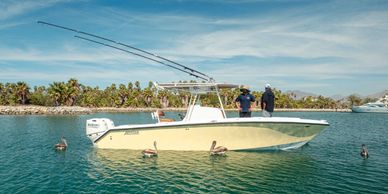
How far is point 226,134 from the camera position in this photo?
1622 centimetres

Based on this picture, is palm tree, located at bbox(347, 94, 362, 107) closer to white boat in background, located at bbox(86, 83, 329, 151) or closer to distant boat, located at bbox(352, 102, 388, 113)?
distant boat, located at bbox(352, 102, 388, 113)

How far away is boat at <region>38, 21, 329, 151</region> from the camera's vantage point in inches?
622

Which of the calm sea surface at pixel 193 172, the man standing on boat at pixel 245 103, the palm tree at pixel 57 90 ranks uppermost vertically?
the palm tree at pixel 57 90

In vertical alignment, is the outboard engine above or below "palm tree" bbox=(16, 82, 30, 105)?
below

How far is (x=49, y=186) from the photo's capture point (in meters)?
11.4

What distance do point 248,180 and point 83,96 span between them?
4163 inches

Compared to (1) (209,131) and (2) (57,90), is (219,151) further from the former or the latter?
(2) (57,90)

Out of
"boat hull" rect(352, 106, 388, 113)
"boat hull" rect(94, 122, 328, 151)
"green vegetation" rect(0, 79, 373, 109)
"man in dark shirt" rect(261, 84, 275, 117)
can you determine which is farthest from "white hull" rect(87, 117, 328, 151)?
"boat hull" rect(352, 106, 388, 113)

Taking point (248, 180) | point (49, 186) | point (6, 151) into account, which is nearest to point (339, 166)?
point (248, 180)

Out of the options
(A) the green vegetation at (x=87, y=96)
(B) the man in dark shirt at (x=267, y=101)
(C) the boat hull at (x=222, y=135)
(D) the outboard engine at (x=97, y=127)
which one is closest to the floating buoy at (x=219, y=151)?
(C) the boat hull at (x=222, y=135)

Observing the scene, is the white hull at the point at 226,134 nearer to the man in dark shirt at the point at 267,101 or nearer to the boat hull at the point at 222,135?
the boat hull at the point at 222,135

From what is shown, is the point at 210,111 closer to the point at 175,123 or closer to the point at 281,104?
the point at 175,123

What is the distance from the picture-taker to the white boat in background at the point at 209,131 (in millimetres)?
15789

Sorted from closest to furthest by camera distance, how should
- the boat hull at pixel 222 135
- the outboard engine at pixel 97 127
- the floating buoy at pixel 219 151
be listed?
the floating buoy at pixel 219 151
the boat hull at pixel 222 135
the outboard engine at pixel 97 127
